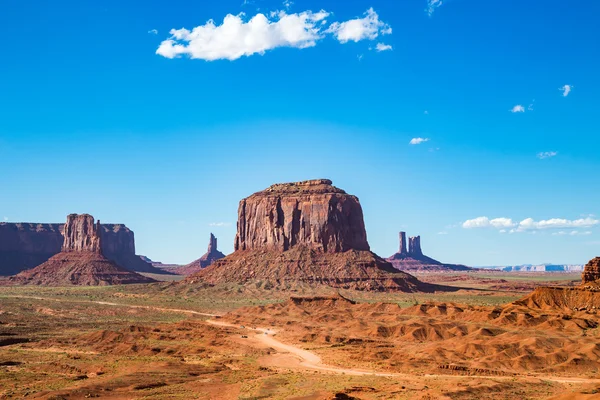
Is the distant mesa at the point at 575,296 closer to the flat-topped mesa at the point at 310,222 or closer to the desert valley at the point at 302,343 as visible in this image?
the desert valley at the point at 302,343

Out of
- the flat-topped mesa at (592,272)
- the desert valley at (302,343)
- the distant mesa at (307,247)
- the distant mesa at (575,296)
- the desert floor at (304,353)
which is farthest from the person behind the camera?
the distant mesa at (307,247)

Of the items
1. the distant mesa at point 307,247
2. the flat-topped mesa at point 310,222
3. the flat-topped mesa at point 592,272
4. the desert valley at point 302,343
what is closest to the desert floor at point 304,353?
the desert valley at point 302,343

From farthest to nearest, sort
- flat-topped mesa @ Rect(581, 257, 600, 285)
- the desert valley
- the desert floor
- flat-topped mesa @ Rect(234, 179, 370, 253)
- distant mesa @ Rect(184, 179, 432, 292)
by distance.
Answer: flat-topped mesa @ Rect(234, 179, 370, 253), distant mesa @ Rect(184, 179, 432, 292), flat-topped mesa @ Rect(581, 257, 600, 285), the desert valley, the desert floor

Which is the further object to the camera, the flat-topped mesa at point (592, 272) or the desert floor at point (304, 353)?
the flat-topped mesa at point (592, 272)

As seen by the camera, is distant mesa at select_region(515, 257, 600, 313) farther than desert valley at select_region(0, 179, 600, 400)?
Yes

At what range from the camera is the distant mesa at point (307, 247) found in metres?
173

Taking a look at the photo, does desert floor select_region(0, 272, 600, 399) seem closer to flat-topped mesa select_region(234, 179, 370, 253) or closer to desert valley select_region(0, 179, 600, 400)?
desert valley select_region(0, 179, 600, 400)

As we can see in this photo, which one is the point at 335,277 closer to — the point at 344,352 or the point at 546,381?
the point at 344,352

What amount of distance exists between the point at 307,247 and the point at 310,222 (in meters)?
7.41

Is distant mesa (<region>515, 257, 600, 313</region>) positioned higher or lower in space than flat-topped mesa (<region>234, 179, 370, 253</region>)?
lower

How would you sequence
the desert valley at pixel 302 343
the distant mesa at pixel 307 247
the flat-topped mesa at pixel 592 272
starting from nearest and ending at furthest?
the desert valley at pixel 302 343 → the flat-topped mesa at pixel 592 272 → the distant mesa at pixel 307 247

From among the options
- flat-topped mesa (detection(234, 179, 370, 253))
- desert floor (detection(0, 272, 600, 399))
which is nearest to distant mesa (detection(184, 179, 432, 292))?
flat-topped mesa (detection(234, 179, 370, 253))

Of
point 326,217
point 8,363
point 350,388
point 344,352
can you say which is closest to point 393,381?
point 350,388

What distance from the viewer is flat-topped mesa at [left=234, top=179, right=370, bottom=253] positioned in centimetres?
18500
